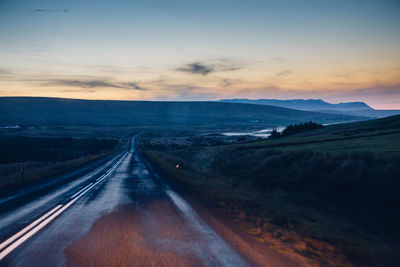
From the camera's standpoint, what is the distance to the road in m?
4.96

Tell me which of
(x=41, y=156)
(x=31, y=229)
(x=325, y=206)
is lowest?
(x=41, y=156)

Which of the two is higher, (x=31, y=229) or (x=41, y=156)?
(x=31, y=229)

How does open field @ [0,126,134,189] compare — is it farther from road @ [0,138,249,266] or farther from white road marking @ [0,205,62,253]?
white road marking @ [0,205,62,253]

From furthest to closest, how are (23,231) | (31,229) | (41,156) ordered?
1. (41,156)
2. (31,229)
3. (23,231)

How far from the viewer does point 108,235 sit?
6.32 meters

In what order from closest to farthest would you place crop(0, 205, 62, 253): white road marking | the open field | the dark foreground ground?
1. the dark foreground ground
2. crop(0, 205, 62, 253): white road marking
3. the open field

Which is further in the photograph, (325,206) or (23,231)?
(325,206)

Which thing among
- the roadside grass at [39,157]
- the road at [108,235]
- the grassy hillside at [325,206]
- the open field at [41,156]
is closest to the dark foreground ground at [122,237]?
the road at [108,235]

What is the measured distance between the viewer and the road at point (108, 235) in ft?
16.3

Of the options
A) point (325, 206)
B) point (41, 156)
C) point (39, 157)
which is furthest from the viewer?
point (41, 156)

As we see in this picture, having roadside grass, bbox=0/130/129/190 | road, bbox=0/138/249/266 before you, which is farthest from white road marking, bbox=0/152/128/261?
roadside grass, bbox=0/130/129/190

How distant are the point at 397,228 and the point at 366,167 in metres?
5.08

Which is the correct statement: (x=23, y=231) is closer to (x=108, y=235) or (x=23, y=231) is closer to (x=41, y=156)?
(x=108, y=235)

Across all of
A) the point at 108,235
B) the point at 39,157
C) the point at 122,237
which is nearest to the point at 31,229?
the point at 108,235
